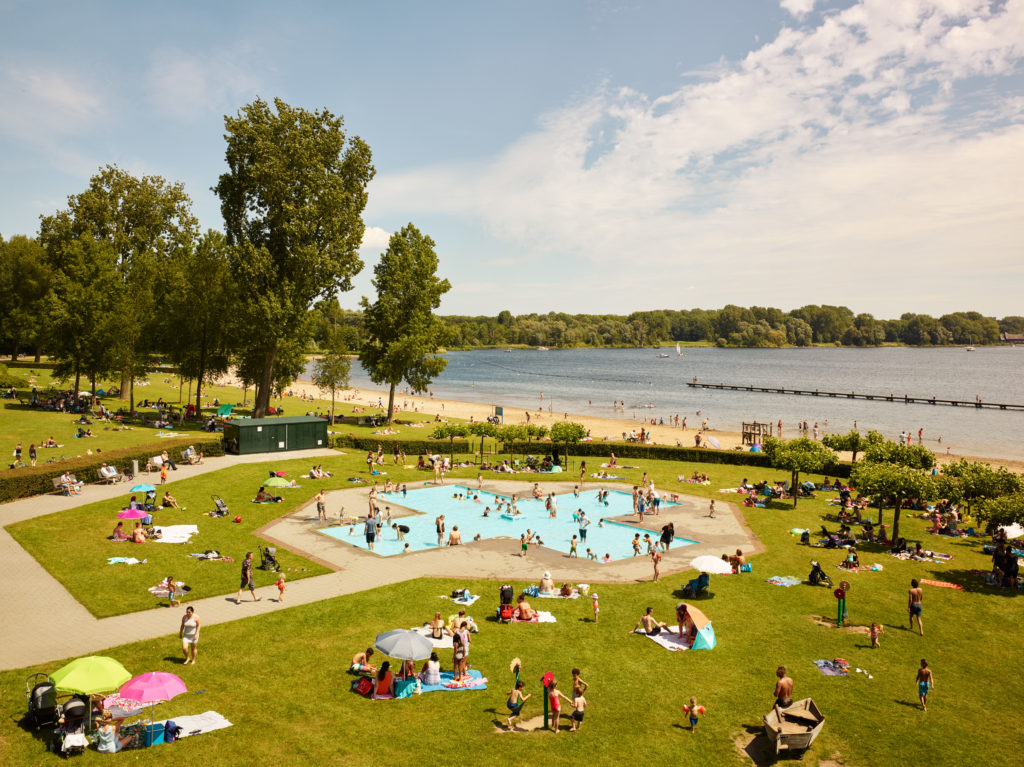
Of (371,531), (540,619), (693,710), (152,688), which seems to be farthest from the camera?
(371,531)

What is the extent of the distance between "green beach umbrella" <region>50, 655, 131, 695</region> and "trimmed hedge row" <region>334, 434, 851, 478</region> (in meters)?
36.2

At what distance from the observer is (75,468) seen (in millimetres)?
34281

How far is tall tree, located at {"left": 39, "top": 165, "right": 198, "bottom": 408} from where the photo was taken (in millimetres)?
60031

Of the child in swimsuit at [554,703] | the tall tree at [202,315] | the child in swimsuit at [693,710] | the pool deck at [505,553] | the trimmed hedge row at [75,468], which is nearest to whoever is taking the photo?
the child in swimsuit at [554,703]

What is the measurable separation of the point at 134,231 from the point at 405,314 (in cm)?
3169

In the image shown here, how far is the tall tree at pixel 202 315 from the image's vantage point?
2258 inches

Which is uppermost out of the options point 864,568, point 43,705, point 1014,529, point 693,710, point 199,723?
point 1014,529

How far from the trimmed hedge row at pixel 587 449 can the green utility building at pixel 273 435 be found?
2.92 m

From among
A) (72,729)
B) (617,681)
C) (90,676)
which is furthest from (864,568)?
(72,729)

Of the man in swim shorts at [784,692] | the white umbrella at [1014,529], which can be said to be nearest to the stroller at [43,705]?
the man in swim shorts at [784,692]

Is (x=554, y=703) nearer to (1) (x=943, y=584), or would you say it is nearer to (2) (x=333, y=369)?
(1) (x=943, y=584)

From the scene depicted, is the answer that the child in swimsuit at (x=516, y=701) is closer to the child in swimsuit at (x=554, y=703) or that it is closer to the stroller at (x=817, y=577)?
the child in swimsuit at (x=554, y=703)

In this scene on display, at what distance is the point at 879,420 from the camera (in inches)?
3671

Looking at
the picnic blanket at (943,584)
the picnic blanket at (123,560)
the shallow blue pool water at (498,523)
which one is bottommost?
the shallow blue pool water at (498,523)
